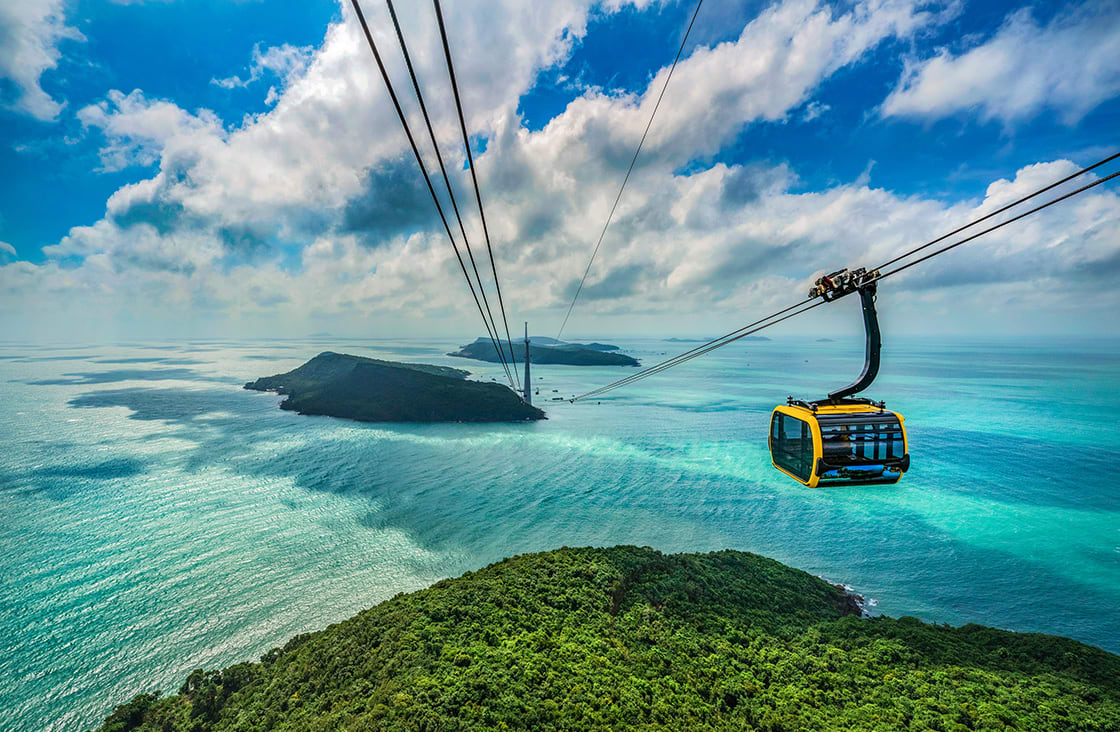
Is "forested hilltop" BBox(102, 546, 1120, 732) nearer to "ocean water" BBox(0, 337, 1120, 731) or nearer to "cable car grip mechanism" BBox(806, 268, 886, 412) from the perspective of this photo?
"ocean water" BBox(0, 337, 1120, 731)

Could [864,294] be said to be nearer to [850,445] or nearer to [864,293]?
[864,293]

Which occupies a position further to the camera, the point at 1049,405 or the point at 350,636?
the point at 1049,405

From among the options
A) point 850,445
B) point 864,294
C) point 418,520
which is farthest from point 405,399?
point 864,294

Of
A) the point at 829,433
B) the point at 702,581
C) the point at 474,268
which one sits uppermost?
the point at 474,268

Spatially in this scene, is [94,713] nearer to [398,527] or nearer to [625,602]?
[398,527]

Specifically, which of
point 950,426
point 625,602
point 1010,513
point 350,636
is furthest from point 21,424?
point 950,426

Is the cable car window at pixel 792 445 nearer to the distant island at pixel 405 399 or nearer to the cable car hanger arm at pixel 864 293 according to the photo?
the cable car hanger arm at pixel 864 293
